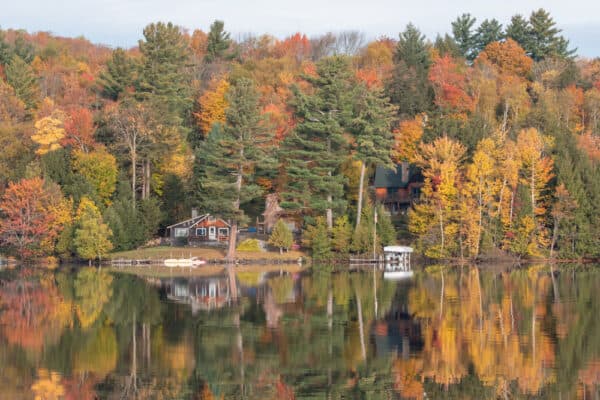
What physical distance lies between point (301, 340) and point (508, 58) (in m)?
94.8

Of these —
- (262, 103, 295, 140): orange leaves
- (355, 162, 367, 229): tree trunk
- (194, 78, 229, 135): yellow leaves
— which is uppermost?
(194, 78, 229, 135): yellow leaves

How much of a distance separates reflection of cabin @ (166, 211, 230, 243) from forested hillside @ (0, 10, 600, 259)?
223cm

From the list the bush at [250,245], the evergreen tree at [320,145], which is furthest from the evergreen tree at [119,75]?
the bush at [250,245]

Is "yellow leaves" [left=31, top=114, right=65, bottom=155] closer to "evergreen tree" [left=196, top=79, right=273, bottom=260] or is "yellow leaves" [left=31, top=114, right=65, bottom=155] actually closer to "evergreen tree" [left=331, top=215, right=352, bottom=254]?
"evergreen tree" [left=196, top=79, right=273, bottom=260]

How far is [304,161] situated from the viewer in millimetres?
85125

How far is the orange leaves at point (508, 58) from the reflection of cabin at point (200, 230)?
2047 inches

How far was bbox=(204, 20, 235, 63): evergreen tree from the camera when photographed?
137 metres

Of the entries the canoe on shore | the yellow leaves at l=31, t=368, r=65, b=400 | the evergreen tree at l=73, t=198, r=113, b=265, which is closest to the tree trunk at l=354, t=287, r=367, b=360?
the yellow leaves at l=31, t=368, r=65, b=400

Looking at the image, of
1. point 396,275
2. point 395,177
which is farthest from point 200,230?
point 396,275

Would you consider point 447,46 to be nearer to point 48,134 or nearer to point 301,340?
point 48,134

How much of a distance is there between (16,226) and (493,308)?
47849mm

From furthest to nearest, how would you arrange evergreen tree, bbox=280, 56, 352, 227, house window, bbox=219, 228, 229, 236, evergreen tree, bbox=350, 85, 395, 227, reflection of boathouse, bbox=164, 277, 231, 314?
house window, bbox=219, 228, 229, 236 < evergreen tree, bbox=350, 85, 395, 227 < evergreen tree, bbox=280, 56, 352, 227 < reflection of boathouse, bbox=164, 277, 231, 314

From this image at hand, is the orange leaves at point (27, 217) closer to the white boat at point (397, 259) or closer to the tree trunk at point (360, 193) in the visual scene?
the tree trunk at point (360, 193)

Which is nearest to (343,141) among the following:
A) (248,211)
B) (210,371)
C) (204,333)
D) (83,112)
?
(248,211)
